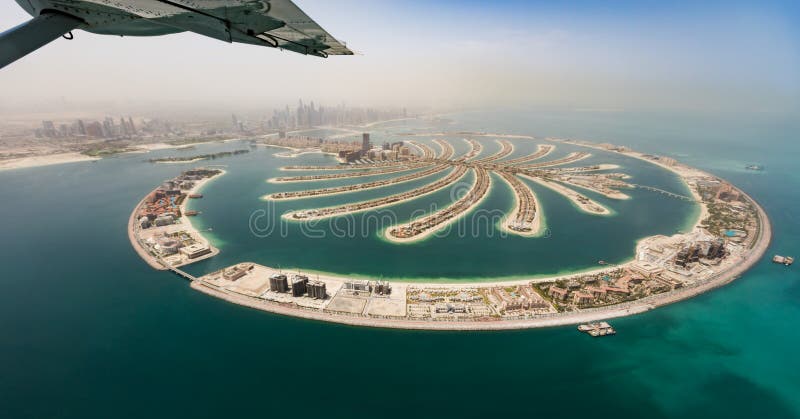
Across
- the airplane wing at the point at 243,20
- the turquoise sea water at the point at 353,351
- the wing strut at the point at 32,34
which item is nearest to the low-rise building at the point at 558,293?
the turquoise sea water at the point at 353,351

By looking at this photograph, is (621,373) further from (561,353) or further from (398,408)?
(398,408)

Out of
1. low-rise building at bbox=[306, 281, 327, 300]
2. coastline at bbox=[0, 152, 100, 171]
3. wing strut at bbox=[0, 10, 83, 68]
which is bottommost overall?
low-rise building at bbox=[306, 281, 327, 300]

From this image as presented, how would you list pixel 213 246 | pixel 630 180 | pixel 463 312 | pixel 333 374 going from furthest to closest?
pixel 630 180
pixel 213 246
pixel 463 312
pixel 333 374

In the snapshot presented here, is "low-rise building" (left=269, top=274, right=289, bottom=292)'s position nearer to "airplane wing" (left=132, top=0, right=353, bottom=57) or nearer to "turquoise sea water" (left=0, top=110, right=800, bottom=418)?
"turquoise sea water" (left=0, top=110, right=800, bottom=418)

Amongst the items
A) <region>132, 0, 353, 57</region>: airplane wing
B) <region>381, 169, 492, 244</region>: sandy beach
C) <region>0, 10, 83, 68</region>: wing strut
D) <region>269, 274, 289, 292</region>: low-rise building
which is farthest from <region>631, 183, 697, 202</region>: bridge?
<region>0, 10, 83, 68</region>: wing strut

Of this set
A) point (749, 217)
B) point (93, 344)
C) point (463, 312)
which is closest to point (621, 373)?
point (463, 312)

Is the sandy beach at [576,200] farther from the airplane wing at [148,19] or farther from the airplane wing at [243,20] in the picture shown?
the airplane wing at [148,19]

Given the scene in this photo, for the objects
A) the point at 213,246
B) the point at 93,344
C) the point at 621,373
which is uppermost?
the point at 213,246
